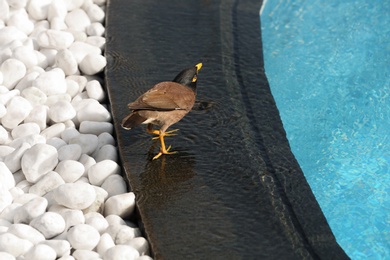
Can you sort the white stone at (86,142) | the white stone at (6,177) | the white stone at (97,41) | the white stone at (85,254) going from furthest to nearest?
the white stone at (97,41) → the white stone at (86,142) → the white stone at (6,177) → the white stone at (85,254)

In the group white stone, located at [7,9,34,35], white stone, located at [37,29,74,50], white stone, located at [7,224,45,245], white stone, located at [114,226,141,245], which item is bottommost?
white stone, located at [7,9,34,35]

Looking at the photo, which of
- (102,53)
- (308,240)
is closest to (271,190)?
(308,240)

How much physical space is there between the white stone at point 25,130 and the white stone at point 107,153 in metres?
0.37

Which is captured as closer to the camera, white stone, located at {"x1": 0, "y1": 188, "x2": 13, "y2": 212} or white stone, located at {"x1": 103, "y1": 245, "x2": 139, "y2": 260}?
white stone, located at {"x1": 103, "y1": 245, "x2": 139, "y2": 260}

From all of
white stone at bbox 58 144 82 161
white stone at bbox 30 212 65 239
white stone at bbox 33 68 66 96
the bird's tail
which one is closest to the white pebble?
white stone at bbox 33 68 66 96

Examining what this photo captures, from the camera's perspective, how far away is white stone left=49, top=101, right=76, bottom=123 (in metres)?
4.43

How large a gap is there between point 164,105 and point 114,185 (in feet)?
1.58

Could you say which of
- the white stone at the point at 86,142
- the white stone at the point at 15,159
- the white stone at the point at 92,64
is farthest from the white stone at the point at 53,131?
the white stone at the point at 92,64

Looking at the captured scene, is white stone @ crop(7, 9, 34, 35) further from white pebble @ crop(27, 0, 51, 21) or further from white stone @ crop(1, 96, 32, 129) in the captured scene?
white stone @ crop(1, 96, 32, 129)

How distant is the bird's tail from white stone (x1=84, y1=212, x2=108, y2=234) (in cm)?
52

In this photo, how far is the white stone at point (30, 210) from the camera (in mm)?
3691

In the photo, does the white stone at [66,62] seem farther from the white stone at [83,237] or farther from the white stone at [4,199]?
the white stone at [83,237]

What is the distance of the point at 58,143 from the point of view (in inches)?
170

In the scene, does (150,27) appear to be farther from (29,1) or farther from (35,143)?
(35,143)
